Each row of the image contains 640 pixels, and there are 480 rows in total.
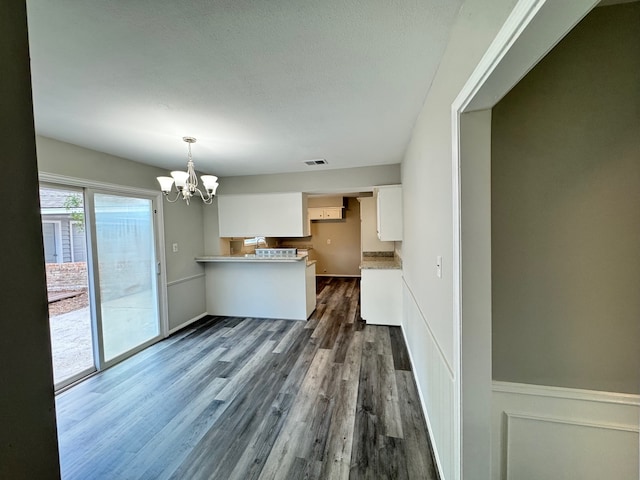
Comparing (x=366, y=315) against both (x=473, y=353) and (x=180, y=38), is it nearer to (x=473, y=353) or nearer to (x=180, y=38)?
(x=473, y=353)

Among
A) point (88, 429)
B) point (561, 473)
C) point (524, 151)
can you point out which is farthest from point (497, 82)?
point (88, 429)

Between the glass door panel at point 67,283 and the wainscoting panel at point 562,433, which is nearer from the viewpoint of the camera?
the wainscoting panel at point 562,433

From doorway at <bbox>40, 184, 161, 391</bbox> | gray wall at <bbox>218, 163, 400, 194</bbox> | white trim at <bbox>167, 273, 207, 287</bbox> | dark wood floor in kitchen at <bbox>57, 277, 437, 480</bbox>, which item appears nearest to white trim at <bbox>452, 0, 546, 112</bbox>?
dark wood floor in kitchen at <bbox>57, 277, 437, 480</bbox>

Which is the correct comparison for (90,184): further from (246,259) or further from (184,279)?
(246,259)

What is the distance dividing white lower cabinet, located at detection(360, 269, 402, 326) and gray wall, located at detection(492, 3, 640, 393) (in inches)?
97.1

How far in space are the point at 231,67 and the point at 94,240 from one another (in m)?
2.57

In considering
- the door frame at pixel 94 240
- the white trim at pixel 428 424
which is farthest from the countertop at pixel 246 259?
the white trim at pixel 428 424

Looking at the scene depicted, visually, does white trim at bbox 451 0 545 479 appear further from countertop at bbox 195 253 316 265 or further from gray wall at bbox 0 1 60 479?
countertop at bbox 195 253 316 265

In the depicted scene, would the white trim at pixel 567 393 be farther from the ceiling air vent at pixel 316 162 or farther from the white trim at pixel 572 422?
the ceiling air vent at pixel 316 162

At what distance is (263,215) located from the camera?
4.31 m

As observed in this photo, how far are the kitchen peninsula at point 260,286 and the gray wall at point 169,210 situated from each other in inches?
9.6

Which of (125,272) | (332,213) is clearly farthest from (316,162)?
(332,213)

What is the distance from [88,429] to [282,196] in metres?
3.29

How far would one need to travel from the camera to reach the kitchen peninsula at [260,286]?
4234 mm
